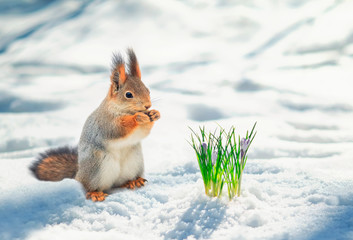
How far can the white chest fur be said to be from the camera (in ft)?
9.02

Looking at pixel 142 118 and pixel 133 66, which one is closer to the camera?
pixel 142 118

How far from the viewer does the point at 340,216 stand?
2.36 meters

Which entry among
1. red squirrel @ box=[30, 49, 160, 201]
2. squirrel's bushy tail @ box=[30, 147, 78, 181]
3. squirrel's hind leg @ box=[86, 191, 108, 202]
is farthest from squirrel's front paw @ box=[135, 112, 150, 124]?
squirrel's bushy tail @ box=[30, 147, 78, 181]

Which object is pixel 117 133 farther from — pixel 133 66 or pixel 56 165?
pixel 56 165

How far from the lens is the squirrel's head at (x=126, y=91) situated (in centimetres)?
269

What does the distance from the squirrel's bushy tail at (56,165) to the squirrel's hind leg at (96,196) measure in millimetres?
404

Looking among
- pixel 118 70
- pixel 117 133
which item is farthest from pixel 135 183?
pixel 118 70

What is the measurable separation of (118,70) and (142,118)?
1.26 feet

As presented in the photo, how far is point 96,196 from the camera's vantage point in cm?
278

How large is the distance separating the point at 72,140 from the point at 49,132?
0.41 metres

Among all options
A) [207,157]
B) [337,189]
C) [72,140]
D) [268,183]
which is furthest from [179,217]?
[72,140]

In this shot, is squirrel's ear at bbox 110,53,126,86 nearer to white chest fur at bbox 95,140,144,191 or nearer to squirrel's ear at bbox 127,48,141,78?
squirrel's ear at bbox 127,48,141,78

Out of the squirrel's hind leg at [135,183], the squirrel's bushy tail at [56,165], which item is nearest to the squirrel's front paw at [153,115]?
the squirrel's hind leg at [135,183]

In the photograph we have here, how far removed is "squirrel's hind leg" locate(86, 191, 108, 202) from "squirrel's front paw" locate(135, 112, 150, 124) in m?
0.59
